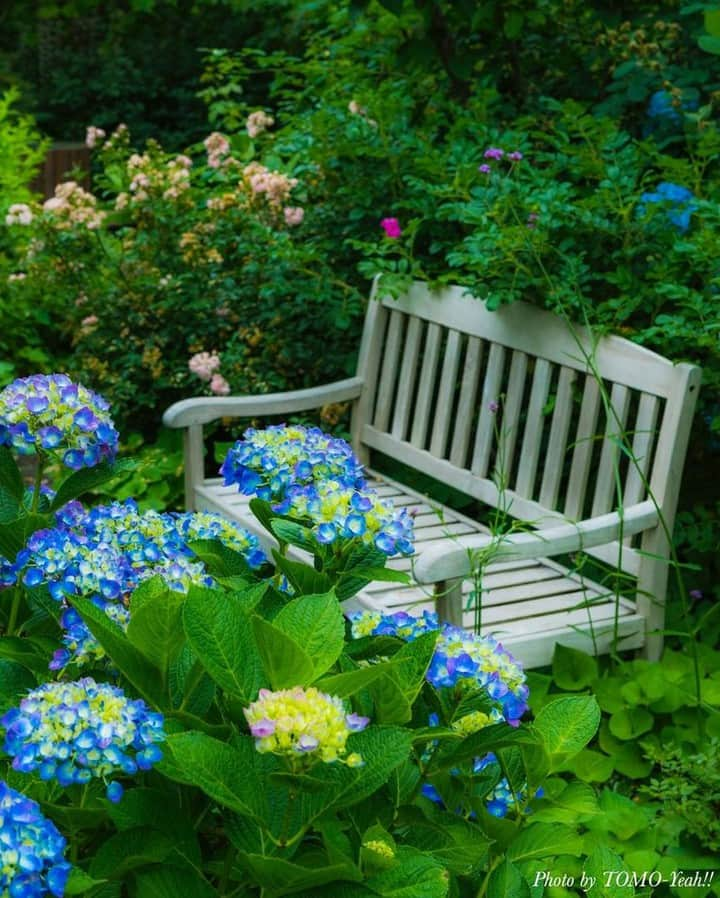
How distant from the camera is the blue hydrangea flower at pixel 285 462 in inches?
66.4

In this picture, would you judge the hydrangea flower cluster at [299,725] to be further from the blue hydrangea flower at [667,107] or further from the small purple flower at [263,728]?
the blue hydrangea flower at [667,107]

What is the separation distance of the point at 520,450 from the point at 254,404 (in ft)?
2.68

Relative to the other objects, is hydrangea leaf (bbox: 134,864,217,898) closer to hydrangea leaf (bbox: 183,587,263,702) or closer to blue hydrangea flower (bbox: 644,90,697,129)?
hydrangea leaf (bbox: 183,587,263,702)

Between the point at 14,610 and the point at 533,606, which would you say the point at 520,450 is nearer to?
the point at 533,606

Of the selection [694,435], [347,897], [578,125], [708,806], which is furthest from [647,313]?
[347,897]

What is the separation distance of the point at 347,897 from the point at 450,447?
2.75m

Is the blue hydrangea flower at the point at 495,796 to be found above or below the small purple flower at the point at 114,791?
below

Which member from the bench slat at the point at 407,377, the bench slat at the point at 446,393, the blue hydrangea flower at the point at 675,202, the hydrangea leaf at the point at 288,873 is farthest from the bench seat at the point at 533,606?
the hydrangea leaf at the point at 288,873

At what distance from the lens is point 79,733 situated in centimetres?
118

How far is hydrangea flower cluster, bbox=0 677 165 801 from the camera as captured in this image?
46.3 inches

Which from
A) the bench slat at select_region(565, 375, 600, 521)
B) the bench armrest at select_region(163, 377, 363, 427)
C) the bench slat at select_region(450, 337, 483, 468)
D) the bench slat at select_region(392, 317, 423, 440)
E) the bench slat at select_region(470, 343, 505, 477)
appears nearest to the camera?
the bench slat at select_region(565, 375, 600, 521)

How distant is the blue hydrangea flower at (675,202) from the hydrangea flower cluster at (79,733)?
252cm

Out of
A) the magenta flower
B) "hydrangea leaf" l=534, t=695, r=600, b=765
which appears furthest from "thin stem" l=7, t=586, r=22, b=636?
the magenta flower

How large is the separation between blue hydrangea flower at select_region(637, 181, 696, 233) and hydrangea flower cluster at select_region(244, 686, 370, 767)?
8.24 ft
